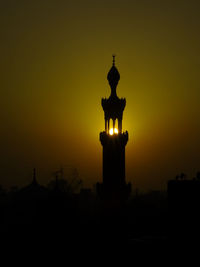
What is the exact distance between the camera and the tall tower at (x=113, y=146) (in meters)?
51.7

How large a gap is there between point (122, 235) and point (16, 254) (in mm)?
9578

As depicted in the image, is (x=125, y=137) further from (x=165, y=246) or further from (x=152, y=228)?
(x=152, y=228)

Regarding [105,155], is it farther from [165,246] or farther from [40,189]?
[40,189]

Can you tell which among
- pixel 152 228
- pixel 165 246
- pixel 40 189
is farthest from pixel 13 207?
pixel 165 246

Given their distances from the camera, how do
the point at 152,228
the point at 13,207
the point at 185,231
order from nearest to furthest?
the point at 185,231 < the point at 152,228 < the point at 13,207

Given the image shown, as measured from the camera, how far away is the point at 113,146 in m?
52.1

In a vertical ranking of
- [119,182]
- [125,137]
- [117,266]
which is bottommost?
[117,266]

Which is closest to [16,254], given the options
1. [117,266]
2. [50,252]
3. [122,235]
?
[50,252]

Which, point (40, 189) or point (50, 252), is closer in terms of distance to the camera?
point (50, 252)

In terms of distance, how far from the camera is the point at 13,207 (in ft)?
250

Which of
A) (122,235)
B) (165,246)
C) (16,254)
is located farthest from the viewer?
(122,235)

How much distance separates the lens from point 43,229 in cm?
4984

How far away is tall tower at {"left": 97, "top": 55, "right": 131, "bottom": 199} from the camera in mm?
51650

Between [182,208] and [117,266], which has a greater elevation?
[182,208]
